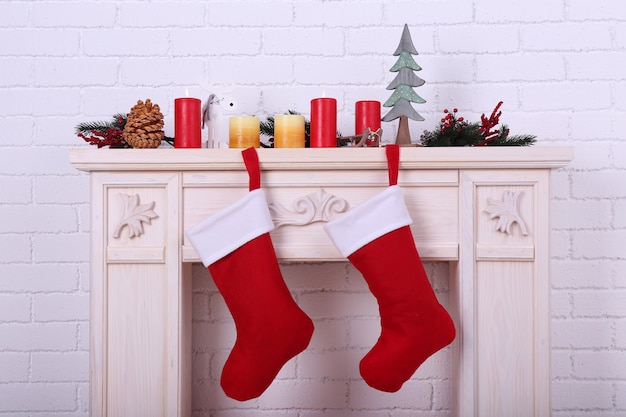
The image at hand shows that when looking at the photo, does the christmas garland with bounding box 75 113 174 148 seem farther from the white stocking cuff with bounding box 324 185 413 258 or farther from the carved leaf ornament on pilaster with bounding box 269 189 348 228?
the white stocking cuff with bounding box 324 185 413 258

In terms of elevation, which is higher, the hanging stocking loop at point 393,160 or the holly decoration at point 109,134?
the holly decoration at point 109,134

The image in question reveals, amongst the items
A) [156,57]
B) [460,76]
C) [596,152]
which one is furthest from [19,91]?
[596,152]

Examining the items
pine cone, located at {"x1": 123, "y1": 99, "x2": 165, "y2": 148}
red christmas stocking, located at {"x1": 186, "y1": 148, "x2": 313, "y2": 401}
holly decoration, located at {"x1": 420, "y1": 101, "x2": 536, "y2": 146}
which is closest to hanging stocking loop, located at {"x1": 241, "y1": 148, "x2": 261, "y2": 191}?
red christmas stocking, located at {"x1": 186, "y1": 148, "x2": 313, "y2": 401}

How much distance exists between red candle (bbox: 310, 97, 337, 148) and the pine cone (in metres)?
0.39

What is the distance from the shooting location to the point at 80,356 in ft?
A: 5.45

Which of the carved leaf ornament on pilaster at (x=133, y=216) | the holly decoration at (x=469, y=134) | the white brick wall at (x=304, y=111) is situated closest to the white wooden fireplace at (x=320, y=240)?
the carved leaf ornament on pilaster at (x=133, y=216)

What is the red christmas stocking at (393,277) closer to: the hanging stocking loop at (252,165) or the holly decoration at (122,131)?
the hanging stocking loop at (252,165)

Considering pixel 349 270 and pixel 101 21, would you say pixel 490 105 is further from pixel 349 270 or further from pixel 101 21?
pixel 101 21

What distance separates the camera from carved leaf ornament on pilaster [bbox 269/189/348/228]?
1.29 m

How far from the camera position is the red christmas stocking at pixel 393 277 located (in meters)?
1.24

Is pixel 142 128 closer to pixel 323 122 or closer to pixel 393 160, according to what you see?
pixel 323 122

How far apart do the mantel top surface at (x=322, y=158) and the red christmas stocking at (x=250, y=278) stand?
0.23 feet

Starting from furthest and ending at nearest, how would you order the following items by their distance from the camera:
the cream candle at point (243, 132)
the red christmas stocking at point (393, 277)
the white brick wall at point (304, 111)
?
the white brick wall at point (304, 111)
the cream candle at point (243, 132)
the red christmas stocking at point (393, 277)

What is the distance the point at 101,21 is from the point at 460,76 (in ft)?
3.65
